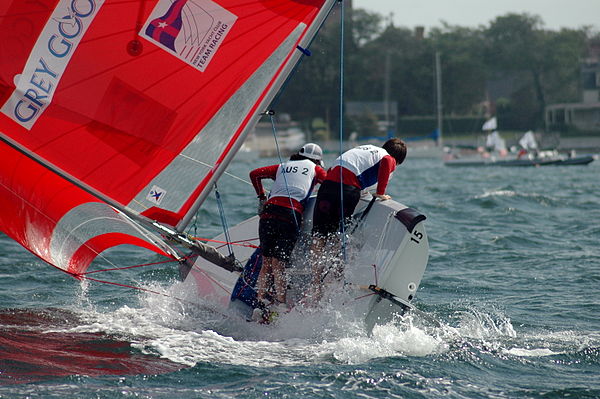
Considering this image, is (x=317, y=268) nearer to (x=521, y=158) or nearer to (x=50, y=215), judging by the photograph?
(x=50, y=215)

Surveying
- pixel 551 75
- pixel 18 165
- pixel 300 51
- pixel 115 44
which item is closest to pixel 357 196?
pixel 300 51

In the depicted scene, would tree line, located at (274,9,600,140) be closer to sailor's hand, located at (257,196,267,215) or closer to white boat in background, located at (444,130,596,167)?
white boat in background, located at (444,130,596,167)

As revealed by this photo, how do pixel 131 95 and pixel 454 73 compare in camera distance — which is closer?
pixel 131 95

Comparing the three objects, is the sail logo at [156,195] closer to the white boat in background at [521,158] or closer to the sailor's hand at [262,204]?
the sailor's hand at [262,204]

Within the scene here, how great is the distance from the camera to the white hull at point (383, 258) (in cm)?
552

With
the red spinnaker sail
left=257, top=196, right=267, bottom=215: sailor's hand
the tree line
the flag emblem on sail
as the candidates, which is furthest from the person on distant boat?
the tree line

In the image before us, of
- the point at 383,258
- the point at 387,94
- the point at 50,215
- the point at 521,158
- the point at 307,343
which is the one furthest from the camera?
the point at 387,94

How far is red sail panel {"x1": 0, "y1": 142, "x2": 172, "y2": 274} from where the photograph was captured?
598 centimetres

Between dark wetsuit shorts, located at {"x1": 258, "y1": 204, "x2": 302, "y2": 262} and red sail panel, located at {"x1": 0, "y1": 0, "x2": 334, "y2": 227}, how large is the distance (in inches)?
19.6

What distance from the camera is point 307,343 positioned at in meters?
5.39

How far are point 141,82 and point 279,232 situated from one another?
4.03 feet

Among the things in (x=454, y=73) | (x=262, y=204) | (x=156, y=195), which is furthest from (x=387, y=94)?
(x=156, y=195)

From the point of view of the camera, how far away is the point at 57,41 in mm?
5605

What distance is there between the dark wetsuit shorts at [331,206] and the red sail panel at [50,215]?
114 centimetres
